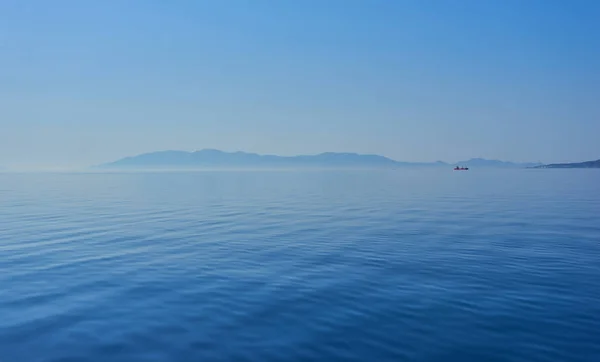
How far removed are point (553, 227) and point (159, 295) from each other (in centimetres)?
2697

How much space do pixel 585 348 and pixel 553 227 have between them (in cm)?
2168

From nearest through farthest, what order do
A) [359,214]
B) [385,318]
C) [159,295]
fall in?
[385,318] < [159,295] < [359,214]

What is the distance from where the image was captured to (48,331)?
11.2m

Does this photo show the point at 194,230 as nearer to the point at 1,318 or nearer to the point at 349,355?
the point at 1,318

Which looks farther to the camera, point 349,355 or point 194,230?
point 194,230

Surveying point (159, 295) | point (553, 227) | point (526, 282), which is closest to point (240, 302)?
point (159, 295)

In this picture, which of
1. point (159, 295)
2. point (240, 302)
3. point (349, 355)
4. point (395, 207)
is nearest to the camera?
point (349, 355)

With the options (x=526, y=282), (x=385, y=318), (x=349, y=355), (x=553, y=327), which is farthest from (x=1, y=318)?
(x=526, y=282)

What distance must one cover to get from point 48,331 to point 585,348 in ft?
45.8

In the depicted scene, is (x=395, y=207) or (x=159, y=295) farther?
(x=395, y=207)

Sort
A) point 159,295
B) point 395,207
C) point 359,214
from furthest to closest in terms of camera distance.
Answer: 1. point 395,207
2. point 359,214
3. point 159,295

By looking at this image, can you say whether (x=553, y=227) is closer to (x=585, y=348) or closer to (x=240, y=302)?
(x=585, y=348)

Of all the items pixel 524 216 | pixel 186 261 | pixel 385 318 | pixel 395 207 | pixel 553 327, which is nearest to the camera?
pixel 553 327

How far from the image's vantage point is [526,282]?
15195 millimetres
